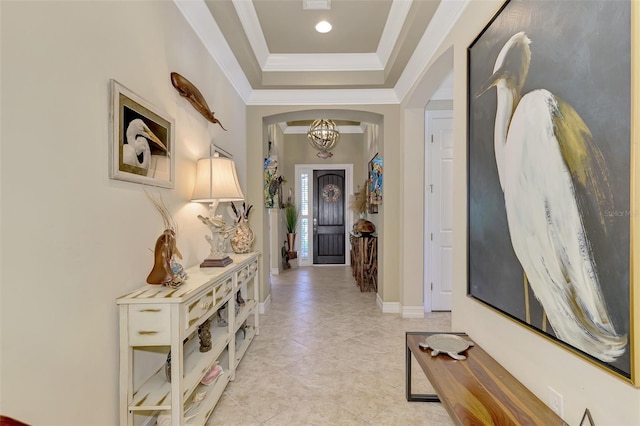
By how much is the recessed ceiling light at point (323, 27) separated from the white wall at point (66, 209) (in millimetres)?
1565

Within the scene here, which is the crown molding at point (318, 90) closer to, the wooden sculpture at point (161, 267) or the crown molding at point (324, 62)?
the crown molding at point (324, 62)

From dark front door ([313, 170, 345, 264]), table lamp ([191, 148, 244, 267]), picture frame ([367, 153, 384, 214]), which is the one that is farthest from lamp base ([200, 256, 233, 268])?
dark front door ([313, 170, 345, 264])

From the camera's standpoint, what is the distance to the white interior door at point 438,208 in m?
3.98

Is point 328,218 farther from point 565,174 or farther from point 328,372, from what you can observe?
point 565,174

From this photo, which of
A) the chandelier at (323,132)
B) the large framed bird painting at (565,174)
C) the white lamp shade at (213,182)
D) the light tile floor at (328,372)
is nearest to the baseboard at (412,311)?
the light tile floor at (328,372)

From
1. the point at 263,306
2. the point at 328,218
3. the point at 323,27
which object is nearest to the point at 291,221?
the point at 328,218

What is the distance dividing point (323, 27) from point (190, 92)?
1525 mm

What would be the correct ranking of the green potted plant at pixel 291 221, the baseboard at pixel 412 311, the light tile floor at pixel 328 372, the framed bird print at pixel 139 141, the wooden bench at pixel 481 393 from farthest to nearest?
1. the green potted plant at pixel 291 221
2. the baseboard at pixel 412 311
3. the light tile floor at pixel 328 372
4. the framed bird print at pixel 139 141
5. the wooden bench at pixel 481 393

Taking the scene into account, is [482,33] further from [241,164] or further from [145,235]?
[241,164]

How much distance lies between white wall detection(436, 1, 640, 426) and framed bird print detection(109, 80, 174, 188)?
192cm

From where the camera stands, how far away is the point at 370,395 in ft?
7.25

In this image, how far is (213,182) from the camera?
2338mm

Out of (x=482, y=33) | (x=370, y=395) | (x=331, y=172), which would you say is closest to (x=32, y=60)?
(x=482, y=33)

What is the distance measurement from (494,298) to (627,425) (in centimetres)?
69
